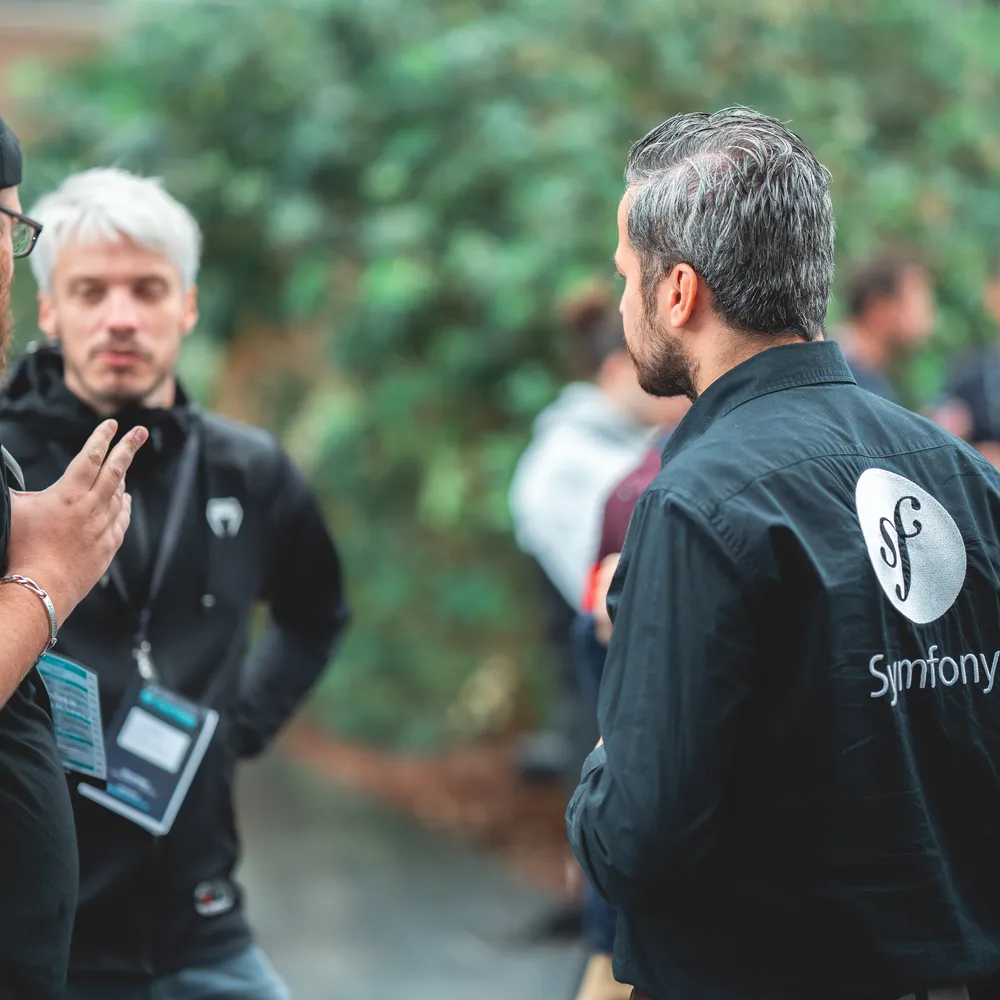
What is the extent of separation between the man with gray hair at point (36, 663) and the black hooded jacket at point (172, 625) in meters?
0.56

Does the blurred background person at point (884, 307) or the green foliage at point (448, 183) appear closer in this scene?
the blurred background person at point (884, 307)

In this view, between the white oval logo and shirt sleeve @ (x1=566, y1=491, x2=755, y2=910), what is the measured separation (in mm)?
225

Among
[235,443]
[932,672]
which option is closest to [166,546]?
[235,443]

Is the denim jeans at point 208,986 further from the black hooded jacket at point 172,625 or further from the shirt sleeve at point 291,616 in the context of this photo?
the shirt sleeve at point 291,616

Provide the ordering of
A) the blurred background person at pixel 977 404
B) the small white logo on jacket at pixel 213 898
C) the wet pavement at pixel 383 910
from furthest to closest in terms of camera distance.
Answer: the blurred background person at pixel 977 404 < the wet pavement at pixel 383 910 < the small white logo on jacket at pixel 213 898

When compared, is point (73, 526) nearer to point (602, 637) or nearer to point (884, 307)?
point (602, 637)

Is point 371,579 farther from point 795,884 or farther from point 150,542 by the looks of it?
point 795,884

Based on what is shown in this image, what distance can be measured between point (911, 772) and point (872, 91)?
19.7 ft

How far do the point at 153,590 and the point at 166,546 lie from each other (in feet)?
0.29

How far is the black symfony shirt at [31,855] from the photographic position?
177cm

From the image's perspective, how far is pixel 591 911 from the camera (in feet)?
11.9

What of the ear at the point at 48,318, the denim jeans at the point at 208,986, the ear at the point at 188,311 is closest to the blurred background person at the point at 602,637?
the denim jeans at the point at 208,986

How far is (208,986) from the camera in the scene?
2.51m

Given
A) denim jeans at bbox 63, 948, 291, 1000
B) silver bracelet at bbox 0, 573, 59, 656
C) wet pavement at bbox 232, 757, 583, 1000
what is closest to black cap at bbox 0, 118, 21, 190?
silver bracelet at bbox 0, 573, 59, 656
